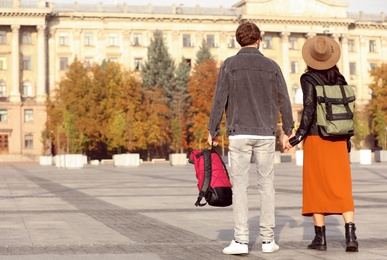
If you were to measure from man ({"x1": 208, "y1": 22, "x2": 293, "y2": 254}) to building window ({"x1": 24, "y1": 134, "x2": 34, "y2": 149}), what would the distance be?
8102 cm

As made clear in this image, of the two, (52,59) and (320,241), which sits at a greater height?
(52,59)

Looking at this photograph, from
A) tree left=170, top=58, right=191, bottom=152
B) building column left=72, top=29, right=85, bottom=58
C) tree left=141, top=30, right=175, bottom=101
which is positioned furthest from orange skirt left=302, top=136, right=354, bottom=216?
building column left=72, top=29, right=85, bottom=58

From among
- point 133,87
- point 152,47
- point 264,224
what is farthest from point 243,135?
point 152,47

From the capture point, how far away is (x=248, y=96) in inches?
323

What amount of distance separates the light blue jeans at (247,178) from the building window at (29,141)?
8103 cm

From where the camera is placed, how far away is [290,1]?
3858 inches

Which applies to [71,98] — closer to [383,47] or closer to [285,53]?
[285,53]

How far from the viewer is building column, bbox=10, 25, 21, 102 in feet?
286

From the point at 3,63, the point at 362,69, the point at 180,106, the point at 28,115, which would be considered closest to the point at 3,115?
the point at 28,115

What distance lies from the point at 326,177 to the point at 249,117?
1.03 metres

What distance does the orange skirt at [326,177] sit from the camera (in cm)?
839

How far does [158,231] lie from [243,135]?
288 cm

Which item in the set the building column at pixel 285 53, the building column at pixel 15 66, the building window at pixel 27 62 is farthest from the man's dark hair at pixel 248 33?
the building column at pixel 285 53

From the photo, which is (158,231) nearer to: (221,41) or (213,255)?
(213,255)
